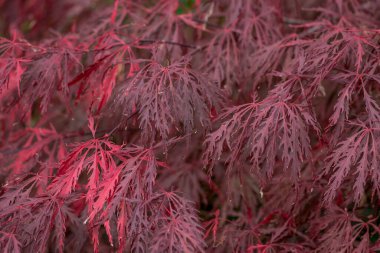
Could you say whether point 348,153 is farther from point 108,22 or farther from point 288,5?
point 288,5

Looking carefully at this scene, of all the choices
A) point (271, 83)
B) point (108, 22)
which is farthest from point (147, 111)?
point (108, 22)

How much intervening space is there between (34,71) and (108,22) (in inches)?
23.5

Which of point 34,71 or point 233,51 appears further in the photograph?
point 233,51

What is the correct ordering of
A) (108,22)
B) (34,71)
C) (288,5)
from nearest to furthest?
(34,71) → (108,22) → (288,5)

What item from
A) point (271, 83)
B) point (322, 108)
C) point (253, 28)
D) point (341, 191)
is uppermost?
point (253, 28)

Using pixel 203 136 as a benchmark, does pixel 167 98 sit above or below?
above

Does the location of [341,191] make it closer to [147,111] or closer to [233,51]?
[233,51]

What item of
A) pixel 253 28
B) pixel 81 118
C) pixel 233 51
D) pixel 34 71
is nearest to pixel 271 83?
pixel 233 51

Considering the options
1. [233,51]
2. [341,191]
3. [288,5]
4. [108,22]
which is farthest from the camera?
[288,5]

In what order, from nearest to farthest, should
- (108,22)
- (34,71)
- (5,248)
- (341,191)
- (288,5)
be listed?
(5,248) < (34,71) < (341,191) < (108,22) < (288,5)

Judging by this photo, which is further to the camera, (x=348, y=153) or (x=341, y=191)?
(x=341, y=191)

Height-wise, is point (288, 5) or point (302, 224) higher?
point (288, 5)

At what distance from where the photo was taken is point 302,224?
7.29 ft

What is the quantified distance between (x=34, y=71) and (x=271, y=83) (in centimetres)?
93
